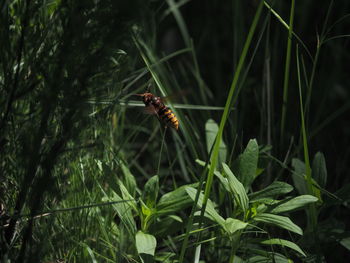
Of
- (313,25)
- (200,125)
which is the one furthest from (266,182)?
(313,25)

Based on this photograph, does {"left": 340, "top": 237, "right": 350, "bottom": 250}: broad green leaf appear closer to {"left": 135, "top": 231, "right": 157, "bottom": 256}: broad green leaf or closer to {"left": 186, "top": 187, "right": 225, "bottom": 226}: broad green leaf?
{"left": 186, "top": 187, "right": 225, "bottom": 226}: broad green leaf

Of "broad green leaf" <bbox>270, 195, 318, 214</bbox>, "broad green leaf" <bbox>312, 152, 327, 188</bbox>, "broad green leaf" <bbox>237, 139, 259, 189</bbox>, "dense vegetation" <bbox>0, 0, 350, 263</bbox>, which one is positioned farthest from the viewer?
"broad green leaf" <bbox>312, 152, 327, 188</bbox>

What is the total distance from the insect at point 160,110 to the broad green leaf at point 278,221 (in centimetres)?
36

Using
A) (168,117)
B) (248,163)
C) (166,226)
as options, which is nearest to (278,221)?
(248,163)

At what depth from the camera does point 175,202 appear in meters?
1.42

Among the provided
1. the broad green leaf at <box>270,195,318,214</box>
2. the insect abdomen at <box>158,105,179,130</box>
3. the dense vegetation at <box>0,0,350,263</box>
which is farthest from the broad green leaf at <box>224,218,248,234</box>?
the insect abdomen at <box>158,105,179,130</box>

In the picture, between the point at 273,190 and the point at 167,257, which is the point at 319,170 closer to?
the point at 273,190

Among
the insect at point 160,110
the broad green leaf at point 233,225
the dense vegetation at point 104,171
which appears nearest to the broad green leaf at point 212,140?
the dense vegetation at point 104,171

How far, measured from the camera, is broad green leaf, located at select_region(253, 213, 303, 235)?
1288mm

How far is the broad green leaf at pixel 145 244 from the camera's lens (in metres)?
1.25

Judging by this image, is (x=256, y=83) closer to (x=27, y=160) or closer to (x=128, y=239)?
(x=128, y=239)

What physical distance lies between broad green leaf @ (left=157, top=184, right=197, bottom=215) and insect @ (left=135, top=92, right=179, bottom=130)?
21 cm

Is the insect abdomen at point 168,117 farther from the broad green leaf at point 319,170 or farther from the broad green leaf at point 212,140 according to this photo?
the broad green leaf at point 319,170

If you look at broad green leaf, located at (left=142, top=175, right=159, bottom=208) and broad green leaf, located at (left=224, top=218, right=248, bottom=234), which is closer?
broad green leaf, located at (left=224, top=218, right=248, bottom=234)
